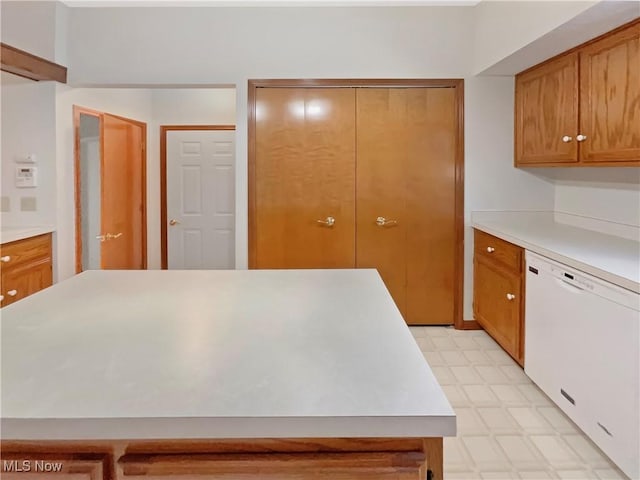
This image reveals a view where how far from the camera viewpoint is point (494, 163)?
4.21m

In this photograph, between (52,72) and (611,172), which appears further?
(52,72)

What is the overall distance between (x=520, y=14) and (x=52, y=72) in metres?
3.30

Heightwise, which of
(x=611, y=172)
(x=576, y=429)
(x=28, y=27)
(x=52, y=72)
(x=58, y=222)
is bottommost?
(x=576, y=429)

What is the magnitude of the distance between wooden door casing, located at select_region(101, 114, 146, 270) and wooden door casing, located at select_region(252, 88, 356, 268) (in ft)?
4.66

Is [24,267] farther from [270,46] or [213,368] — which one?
[213,368]

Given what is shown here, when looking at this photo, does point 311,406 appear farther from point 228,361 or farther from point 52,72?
point 52,72

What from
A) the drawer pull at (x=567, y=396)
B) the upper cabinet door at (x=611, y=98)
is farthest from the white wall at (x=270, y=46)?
the drawer pull at (x=567, y=396)

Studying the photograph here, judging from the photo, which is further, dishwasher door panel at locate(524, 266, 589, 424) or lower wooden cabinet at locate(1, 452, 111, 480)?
dishwasher door panel at locate(524, 266, 589, 424)

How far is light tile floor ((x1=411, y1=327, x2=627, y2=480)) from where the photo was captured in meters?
2.24

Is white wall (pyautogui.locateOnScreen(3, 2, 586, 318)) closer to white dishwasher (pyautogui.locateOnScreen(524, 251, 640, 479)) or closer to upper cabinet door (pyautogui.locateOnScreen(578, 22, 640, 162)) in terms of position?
upper cabinet door (pyautogui.locateOnScreen(578, 22, 640, 162))

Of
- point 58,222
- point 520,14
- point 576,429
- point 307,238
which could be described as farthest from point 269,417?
A: point 58,222

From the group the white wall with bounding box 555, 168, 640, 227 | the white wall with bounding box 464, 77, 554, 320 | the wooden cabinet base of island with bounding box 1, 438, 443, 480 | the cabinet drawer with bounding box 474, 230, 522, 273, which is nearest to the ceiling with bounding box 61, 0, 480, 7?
the white wall with bounding box 464, 77, 554, 320

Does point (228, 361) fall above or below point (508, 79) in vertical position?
below

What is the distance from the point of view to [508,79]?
163 inches
